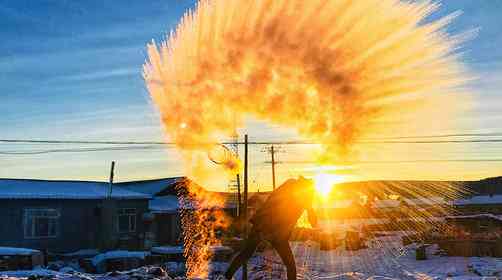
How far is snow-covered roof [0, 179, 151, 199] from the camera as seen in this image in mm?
30297

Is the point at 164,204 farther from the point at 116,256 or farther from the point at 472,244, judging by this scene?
the point at 472,244

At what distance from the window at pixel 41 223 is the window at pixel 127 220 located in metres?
4.61

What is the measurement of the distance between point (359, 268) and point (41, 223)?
19310mm

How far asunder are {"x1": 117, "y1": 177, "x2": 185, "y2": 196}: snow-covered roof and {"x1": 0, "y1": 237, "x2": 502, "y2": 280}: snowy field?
15505 millimetres

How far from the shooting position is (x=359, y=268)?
23469 millimetres

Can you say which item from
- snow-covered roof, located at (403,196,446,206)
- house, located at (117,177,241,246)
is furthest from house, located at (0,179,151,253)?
snow-covered roof, located at (403,196,446,206)

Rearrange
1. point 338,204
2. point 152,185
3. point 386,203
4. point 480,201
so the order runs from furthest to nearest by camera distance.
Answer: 1. point 338,204
2. point 386,203
3. point 480,201
4. point 152,185

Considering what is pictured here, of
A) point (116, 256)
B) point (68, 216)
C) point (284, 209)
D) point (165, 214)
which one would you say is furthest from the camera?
point (165, 214)

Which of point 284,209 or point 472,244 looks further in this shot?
point 472,244

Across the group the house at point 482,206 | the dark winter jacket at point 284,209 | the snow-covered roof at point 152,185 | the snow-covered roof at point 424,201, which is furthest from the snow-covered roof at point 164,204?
the snow-covered roof at point 424,201

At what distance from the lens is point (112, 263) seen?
80.7 feet

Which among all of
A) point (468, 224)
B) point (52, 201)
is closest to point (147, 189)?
point (52, 201)

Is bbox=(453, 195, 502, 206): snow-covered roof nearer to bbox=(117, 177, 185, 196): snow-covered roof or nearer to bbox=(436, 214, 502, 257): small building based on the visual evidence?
bbox=(436, 214, 502, 257): small building

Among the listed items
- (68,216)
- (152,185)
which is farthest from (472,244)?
(152,185)
